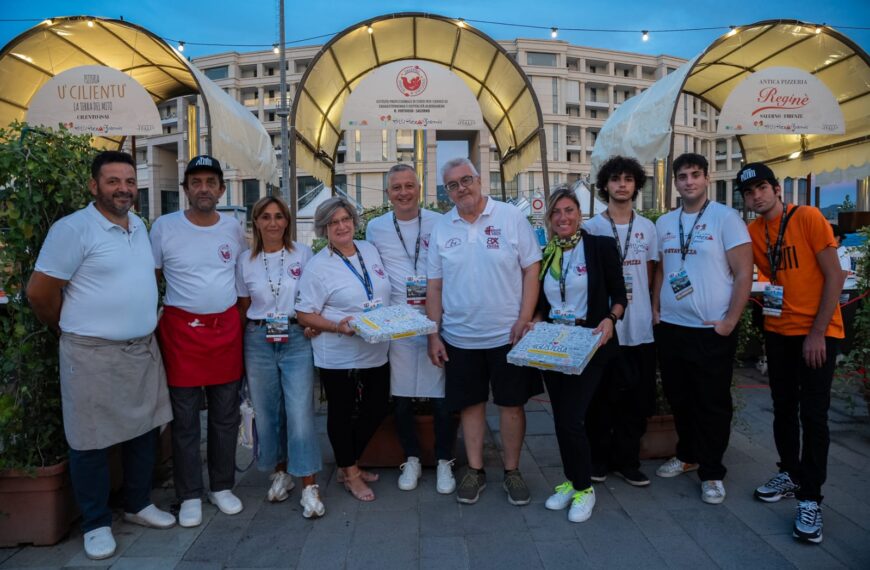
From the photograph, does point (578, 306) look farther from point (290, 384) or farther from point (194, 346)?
point (194, 346)

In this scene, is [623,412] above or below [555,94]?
below

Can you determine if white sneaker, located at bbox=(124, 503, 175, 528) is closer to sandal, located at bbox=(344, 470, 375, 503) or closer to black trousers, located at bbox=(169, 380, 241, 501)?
black trousers, located at bbox=(169, 380, 241, 501)

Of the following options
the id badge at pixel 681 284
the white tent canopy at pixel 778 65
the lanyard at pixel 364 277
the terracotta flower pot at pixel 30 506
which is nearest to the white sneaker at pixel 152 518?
the terracotta flower pot at pixel 30 506

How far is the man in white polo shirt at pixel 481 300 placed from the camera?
3301 millimetres

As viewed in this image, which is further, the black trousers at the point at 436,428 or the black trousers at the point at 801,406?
the black trousers at the point at 436,428

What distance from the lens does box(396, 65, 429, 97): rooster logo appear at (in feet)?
24.6

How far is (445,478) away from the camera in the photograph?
12.1ft

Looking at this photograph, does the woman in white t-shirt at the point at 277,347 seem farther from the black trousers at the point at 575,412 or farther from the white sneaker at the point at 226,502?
the black trousers at the point at 575,412

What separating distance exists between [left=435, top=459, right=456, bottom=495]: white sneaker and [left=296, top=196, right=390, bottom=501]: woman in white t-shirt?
0.46 m

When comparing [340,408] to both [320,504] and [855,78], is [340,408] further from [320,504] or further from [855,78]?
[855,78]

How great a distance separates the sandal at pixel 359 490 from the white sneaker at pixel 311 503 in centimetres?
26

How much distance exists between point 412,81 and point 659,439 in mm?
5568

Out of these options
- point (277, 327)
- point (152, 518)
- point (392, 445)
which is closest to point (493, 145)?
point (392, 445)

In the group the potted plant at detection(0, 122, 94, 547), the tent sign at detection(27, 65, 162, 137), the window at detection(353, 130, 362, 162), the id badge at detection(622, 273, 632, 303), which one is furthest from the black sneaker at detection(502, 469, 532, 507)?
the window at detection(353, 130, 362, 162)
